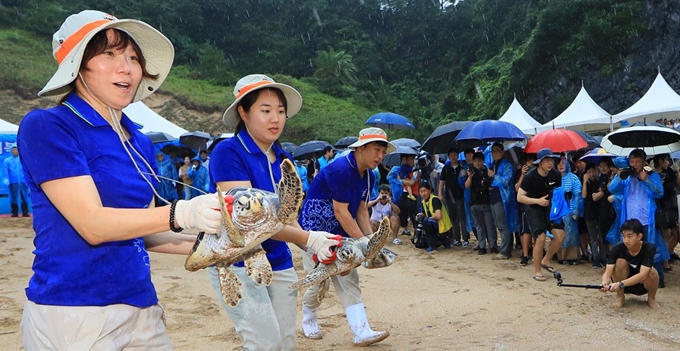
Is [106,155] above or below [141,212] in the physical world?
above

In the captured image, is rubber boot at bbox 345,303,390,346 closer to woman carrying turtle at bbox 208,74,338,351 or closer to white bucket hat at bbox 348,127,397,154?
white bucket hat at bbox 348,127,397,154

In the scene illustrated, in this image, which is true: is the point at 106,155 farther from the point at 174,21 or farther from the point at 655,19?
the point at 174,21

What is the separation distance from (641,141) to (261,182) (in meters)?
Answer: 5.73

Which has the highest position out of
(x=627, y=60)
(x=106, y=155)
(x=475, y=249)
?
(x=627, y=60)

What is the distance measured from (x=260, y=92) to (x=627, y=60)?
25.3 m

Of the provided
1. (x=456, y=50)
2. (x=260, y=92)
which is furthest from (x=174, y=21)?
(x=260, y=92)

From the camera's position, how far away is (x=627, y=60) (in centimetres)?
2452

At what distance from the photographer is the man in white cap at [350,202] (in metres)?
4.16

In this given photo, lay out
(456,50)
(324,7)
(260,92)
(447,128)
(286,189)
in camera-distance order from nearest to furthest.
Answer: (286,189), (260,92), (447,128), (456,50), (324,7)

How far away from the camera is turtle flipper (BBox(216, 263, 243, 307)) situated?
1916 mm

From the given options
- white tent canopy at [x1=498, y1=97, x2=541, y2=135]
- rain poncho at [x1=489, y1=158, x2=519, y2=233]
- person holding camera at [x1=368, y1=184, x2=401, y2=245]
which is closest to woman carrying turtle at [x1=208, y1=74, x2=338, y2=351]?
rain poncho at [x1=489, y1=158, x2=519, y2=233]

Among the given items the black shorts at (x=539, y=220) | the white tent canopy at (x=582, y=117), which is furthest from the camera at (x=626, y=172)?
the white tent canopy at (x=582, y=117)

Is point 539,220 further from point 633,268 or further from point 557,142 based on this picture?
point 633,268

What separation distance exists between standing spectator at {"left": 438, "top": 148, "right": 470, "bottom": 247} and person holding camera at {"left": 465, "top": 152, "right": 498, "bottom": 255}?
1.46ft
